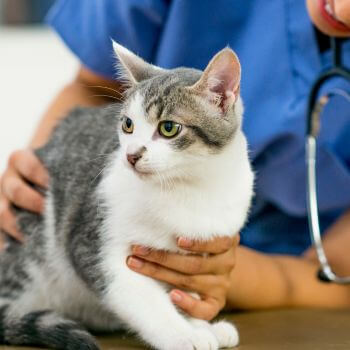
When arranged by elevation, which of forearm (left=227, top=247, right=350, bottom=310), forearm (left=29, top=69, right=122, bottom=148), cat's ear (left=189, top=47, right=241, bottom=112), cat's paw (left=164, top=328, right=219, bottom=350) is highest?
cat's ear (left=189, top=47, right=241, bottom=112)

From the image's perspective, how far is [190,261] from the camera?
113 centimetres

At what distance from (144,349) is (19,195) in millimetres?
405

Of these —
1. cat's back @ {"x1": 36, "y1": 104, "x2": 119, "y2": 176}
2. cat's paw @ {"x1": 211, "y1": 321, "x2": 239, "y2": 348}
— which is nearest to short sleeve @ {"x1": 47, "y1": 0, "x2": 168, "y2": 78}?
cat's back @ {"x1": 36, "y1": 104, "x2": 119, "y2": 176}

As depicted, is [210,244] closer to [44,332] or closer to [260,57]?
[44,332]

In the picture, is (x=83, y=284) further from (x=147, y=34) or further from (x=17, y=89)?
(x=17, y=89)

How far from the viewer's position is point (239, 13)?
147 centimetres

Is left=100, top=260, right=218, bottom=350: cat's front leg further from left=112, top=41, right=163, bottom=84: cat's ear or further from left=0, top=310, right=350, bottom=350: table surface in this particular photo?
left=112, top=41, right=163, bottom=84: cat's ear

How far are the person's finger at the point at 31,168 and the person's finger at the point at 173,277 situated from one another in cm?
30

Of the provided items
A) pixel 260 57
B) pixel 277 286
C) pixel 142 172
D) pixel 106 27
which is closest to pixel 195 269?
pixel 142 172

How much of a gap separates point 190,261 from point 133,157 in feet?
0.78

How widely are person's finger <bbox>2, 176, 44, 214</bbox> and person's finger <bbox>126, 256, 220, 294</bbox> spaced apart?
0.28 m

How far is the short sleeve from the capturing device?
149cm

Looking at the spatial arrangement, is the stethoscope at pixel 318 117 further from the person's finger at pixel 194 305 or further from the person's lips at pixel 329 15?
the person's finger at pixel 194 305

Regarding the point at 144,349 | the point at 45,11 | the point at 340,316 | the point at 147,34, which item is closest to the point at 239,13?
the point at 147,34
